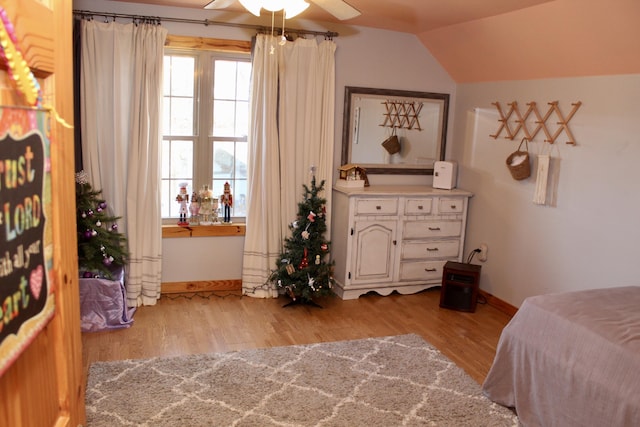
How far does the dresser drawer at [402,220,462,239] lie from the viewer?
4.62m

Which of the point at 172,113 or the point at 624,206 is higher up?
the point at 172,113

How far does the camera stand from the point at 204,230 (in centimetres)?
446

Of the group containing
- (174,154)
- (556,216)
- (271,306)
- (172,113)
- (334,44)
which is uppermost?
(334,44)

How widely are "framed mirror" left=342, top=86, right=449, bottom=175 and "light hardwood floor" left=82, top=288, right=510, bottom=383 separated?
123cm

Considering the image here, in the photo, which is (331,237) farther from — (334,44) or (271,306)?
(334,44)

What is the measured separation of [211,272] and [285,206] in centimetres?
85

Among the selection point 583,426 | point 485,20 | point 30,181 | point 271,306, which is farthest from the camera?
point 271,306

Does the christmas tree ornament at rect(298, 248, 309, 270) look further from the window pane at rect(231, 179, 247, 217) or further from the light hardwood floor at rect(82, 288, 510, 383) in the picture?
the window pane at rect(231, 179, 247, 217)

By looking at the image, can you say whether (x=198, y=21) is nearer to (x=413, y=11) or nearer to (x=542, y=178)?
(x=413, y=11)

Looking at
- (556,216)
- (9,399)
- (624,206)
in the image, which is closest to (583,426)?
(624,206)

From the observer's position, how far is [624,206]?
11.3 feet

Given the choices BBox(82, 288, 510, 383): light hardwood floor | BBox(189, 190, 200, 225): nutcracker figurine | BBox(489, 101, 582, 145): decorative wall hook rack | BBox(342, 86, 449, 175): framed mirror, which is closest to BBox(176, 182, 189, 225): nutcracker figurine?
BBox(189, 190, 200, 225): nutcracker figurine

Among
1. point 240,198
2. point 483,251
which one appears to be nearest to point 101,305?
point 240,198

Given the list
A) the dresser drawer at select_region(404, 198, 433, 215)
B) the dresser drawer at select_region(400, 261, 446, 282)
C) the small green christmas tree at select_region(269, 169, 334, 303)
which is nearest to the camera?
the small green christmas tree at select_region(269, 169, 334, 303)
